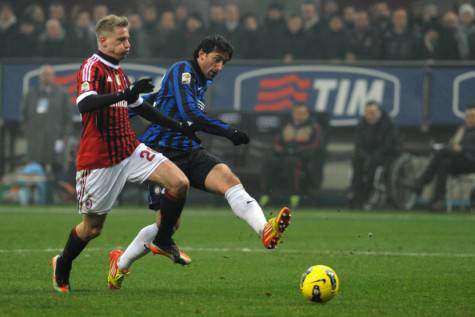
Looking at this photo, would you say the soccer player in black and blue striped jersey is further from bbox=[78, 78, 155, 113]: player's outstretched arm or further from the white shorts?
bbox=[78, 78, 155, 113]: player's outstretched arm

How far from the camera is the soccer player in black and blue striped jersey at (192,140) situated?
906cm

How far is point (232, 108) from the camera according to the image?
20.2m

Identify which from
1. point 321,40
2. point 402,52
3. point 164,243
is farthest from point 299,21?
point 164,243

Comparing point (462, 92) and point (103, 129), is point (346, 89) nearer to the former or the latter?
point (462, 92)

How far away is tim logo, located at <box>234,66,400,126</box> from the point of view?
2009 centimetres

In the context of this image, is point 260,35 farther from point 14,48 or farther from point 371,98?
point 14,48

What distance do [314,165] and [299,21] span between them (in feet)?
9.82

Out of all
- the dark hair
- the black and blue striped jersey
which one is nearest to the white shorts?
the black and blue striped jersey

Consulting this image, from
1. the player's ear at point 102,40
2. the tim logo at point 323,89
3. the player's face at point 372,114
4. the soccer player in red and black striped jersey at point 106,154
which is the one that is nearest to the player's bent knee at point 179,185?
the soccer player in red and black striped jersey at point 106,154

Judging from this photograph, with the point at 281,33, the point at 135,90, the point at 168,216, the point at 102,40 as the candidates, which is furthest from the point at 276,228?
the point at 281,33

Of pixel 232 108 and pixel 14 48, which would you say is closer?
pixel 232 108

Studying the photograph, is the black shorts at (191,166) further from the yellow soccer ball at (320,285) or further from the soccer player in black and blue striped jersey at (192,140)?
the yellow soccer ball at (320,285)

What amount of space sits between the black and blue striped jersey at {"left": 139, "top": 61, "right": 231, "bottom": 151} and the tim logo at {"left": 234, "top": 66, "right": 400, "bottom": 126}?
1059 centimetres

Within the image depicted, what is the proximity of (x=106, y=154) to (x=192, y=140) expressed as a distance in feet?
4.10
